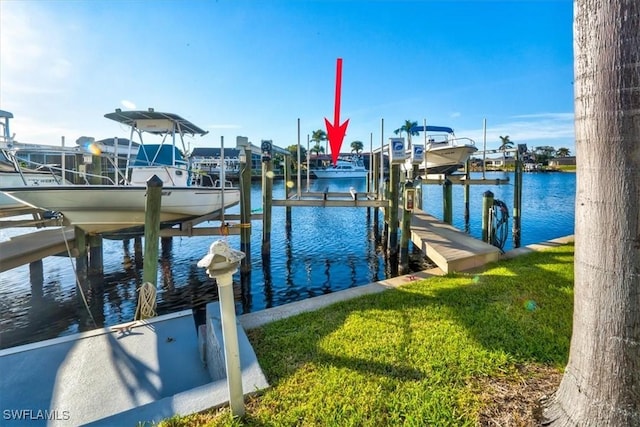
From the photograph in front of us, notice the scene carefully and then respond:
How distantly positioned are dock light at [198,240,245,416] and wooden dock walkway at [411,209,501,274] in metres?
4.74

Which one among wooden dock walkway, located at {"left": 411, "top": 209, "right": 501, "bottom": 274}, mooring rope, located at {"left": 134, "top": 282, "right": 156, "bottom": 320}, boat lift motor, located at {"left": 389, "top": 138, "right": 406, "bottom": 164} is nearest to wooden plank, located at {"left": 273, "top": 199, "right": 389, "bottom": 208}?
wooden dock walkway, located at {"left": 411, "top": 209, "right": 501, "bottom": 274}

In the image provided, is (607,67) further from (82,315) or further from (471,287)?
(82,315)

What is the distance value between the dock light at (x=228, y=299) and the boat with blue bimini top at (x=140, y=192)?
15.9 feet

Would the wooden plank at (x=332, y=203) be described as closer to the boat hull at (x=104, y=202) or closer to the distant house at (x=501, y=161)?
the boat hull at (x=104, y=202)

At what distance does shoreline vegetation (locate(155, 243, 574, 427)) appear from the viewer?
7.77 feet

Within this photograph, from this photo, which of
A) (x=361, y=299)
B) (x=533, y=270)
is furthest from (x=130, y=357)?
(x=533, y=270)

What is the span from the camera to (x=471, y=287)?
5008 millimetres

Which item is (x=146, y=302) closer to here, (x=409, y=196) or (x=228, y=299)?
(x=228, y=299)

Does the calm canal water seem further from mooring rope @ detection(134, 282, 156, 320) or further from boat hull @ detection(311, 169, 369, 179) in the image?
boat hull @ detection(311, 169, 369, 179)

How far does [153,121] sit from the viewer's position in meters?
7.75

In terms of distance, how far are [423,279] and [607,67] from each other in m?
4.45

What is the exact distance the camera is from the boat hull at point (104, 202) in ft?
18.9

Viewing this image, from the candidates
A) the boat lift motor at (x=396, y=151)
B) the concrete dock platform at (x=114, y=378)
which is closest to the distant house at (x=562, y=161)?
the boat lift motor at (x=396, y=151)

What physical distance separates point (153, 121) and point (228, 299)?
23.1ft
